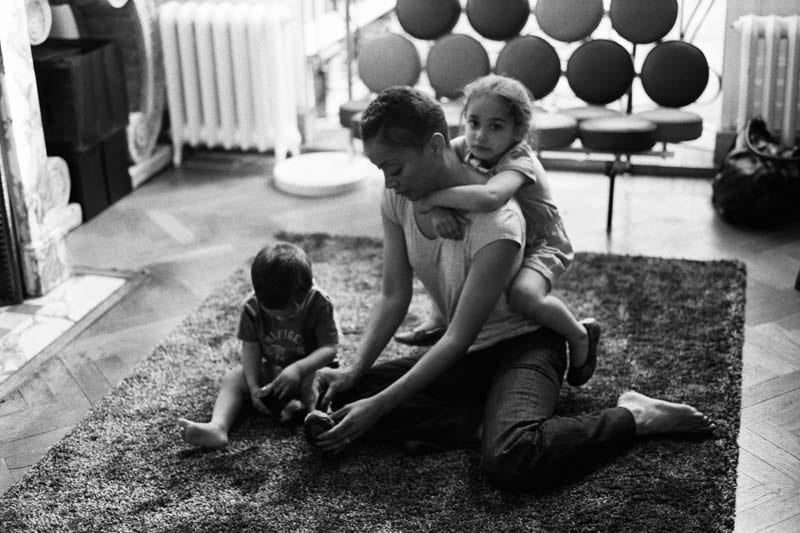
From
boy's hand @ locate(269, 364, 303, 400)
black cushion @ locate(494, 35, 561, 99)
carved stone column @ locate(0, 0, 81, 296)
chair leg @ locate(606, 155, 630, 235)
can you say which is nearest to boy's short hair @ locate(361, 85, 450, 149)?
boy's hand @ locate(269, 364, 303, 400)

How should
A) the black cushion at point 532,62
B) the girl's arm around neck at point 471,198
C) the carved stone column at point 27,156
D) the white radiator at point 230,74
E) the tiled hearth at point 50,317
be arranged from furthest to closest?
the white radiator at point 230,74 < the black cushion at point 532,62 < the carved stone column at point 27,156 < the tiled hearth at point 50,317 < the girl's arm around neck at point 471,198

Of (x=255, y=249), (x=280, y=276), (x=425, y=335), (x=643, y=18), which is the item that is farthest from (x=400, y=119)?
(x=643, y=18)

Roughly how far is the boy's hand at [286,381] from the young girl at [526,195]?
0.57 m

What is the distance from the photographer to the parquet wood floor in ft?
8.38

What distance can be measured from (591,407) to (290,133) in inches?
103

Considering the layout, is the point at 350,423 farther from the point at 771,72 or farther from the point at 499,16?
the point at 771,72

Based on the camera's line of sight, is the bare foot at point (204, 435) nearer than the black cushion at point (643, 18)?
Yes

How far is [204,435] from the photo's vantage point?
97.5 inches

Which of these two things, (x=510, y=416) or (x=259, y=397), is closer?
(x=510, y=416)

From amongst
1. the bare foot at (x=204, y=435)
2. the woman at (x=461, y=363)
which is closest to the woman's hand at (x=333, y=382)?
the woman at (x=461, y=363)

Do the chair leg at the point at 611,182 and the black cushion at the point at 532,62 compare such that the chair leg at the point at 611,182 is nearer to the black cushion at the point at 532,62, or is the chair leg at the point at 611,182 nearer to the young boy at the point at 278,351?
the black cushion at the point at 532,62

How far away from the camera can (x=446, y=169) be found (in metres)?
2.39

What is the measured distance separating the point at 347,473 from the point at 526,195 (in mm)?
857

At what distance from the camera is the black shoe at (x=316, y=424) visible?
2.36 metres
